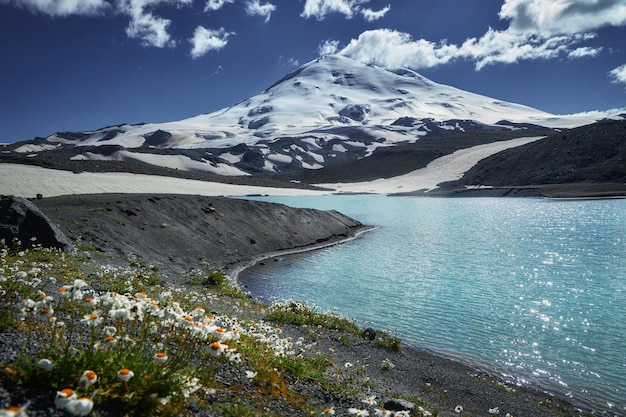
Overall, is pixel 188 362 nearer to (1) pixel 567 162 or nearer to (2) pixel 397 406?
(2) pixel 397 406

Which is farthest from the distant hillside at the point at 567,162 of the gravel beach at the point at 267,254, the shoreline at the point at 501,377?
the shoreline at the point at 501,377

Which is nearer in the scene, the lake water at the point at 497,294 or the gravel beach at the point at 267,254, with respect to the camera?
the gravel beach at the point at 267,254

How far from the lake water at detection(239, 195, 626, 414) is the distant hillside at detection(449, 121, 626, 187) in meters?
83.9

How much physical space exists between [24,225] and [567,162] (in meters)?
145

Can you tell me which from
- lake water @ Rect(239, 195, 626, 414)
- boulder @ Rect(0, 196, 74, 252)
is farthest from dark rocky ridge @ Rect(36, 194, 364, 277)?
lake water @ Rect(239, 195, 626, 414)

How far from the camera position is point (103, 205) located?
35.0 metres

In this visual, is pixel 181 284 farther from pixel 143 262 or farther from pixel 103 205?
pixel 103 205

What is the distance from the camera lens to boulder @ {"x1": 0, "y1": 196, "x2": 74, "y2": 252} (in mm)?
19562

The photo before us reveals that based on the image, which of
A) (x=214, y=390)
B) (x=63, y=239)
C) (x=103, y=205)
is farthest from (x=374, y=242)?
(x=214, y=390)

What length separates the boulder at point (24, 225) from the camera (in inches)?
770

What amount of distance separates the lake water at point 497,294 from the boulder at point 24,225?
1129 cm

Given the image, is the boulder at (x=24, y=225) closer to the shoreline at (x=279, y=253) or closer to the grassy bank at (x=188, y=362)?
the grassy bank at (x=188, y=362)

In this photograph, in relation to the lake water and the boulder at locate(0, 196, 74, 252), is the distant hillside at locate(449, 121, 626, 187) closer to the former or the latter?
the lake water

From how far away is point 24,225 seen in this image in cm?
2016
